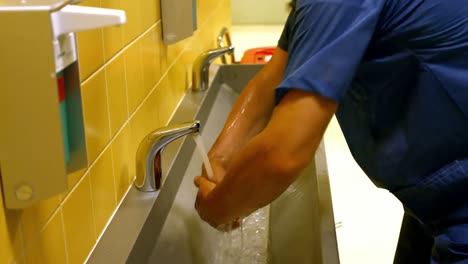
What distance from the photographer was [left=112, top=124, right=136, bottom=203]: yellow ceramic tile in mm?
1098

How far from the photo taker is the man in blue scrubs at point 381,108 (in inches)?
30.2

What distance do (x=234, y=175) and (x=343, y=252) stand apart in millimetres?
1053

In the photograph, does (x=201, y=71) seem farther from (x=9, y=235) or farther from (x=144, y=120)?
(x=9, y=235)

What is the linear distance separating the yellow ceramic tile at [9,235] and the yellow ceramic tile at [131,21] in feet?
1.67

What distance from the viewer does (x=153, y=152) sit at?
1.15m

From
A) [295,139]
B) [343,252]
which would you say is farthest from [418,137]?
[343,252]

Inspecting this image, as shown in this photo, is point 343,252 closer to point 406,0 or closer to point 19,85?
point 406,0

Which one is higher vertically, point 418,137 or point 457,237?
point 418,137

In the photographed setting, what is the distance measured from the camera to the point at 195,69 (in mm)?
1740

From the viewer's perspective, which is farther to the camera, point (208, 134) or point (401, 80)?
point (208, 134)

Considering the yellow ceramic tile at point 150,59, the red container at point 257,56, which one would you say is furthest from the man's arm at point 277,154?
the red container at point 257,56

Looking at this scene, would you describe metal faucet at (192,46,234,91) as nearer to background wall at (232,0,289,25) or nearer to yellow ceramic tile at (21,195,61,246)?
yellow ceramic tile at (21,195,61,246)

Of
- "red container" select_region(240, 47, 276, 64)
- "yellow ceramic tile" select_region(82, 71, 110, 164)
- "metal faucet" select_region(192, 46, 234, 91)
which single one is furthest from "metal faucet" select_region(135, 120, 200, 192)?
"red container" select_region(240, 47, 276, 64)

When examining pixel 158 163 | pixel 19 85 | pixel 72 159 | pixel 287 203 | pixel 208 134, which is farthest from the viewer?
pixel 208 134
